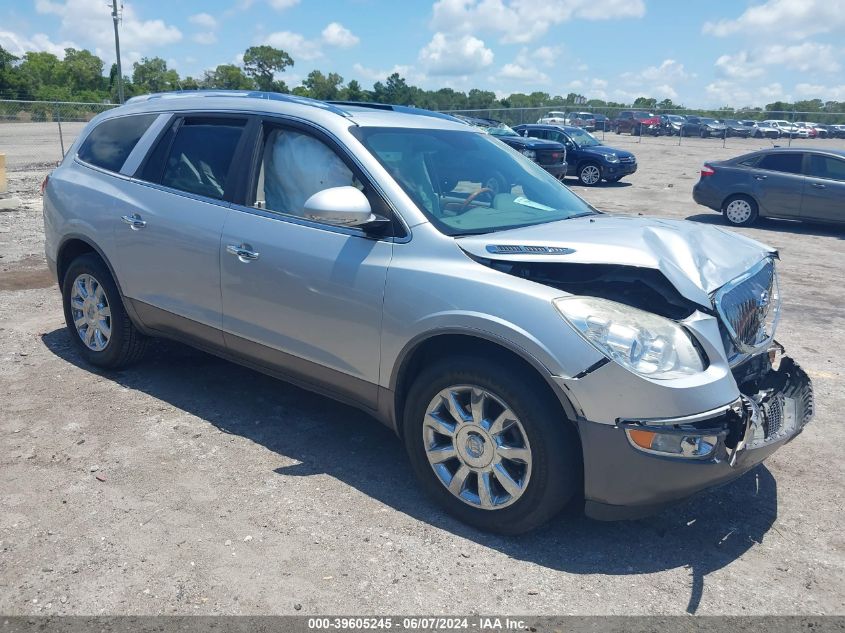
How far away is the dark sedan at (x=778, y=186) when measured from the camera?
45.2ft

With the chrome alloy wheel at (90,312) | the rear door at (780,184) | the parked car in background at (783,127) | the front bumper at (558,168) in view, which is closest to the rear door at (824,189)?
the rear door at (780,184)

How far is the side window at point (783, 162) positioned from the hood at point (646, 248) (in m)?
11.7

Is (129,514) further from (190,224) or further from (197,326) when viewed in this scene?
(190,224)

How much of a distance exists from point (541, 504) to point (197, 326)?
8.15 ft

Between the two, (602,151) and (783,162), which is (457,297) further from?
(602,151)

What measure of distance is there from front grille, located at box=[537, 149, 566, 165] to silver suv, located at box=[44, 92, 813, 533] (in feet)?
52.4

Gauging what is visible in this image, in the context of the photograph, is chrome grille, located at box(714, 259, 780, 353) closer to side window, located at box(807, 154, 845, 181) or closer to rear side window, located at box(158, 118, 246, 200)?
rear side window, located at box(158, 118, 246, 200)

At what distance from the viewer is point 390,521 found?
3.62m

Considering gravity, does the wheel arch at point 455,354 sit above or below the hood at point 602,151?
below

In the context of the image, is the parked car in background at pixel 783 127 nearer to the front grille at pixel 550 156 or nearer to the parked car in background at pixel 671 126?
the parked car in background at pixel 671 126

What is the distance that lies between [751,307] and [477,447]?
58.5 inches

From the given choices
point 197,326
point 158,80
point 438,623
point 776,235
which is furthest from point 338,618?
point 158,80

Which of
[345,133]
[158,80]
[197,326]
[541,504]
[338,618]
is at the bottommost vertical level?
[338,618]

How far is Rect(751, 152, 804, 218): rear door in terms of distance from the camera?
14078 millimetres
